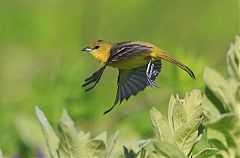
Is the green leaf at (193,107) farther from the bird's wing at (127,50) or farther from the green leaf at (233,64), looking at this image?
the bird's wing at (127,50)

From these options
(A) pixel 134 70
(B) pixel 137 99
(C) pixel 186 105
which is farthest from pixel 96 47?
(B) pixel 137 99

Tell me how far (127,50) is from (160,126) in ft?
0.91

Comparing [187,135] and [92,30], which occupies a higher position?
[187,135]

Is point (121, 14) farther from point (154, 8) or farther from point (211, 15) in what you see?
point (211, 15)

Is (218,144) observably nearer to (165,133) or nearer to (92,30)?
(165,133)

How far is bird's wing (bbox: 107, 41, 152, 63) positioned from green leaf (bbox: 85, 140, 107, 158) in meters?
0.27

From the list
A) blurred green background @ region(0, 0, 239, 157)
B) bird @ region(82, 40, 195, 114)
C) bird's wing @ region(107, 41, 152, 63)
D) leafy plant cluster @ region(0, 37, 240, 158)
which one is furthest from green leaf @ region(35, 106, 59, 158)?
blurred green background @ region(0, 0, 239, 157)

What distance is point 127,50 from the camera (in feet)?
4.39

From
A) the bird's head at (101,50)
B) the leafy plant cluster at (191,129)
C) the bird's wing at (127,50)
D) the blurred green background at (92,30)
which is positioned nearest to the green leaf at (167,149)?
the leafy plant cluster at (191,129)

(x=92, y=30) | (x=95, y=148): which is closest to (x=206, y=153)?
(x=95, y=148)

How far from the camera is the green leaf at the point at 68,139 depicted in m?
1.05

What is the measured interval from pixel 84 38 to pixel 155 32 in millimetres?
448

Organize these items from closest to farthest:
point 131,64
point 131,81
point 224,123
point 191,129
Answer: point 224,123 → point 191,129 → point 131,64 → point 131,81

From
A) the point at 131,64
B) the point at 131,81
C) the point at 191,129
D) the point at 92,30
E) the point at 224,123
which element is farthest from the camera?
the point at 92,30
